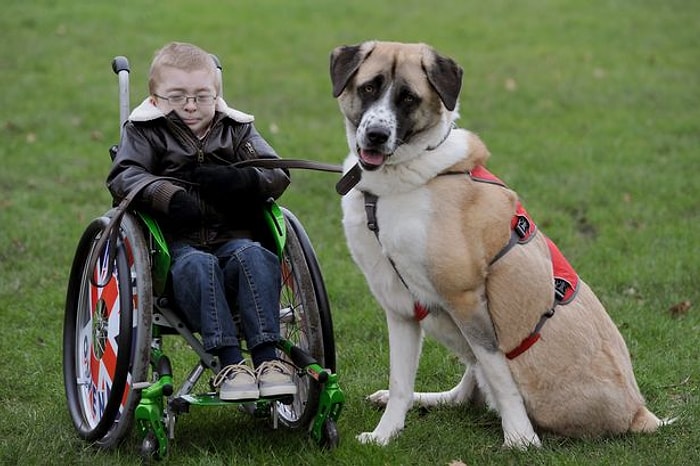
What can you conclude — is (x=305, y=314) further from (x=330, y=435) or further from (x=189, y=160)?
(x=189, y=160)

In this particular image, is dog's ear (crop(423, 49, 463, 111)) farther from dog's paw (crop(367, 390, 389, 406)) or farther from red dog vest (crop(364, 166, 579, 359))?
dog's paw (crop(367, 390, 389, 406))

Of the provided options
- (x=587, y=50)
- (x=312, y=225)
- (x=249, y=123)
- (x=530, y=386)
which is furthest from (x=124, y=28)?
(x=530, y=386)

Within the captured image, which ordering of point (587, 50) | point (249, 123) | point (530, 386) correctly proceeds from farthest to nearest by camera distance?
point (587, 50) < point (249, 123) < point (530, 386)

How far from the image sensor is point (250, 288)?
4.08 meters

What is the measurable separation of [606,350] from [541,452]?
50 cm

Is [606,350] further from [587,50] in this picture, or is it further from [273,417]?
[587,50]

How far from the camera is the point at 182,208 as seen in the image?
4047mm

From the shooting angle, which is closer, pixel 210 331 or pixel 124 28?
pixel 210 331

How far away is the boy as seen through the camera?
3990mm

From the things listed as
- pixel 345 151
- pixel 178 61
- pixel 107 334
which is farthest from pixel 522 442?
pixel 345 151

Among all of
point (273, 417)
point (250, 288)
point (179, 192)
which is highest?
point (179, 192)

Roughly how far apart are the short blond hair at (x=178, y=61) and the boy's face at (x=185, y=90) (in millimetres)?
21

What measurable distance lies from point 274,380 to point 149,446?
1.77ft

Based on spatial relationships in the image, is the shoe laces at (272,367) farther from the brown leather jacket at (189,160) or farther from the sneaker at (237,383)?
the brown leather jacket at (189,160)
